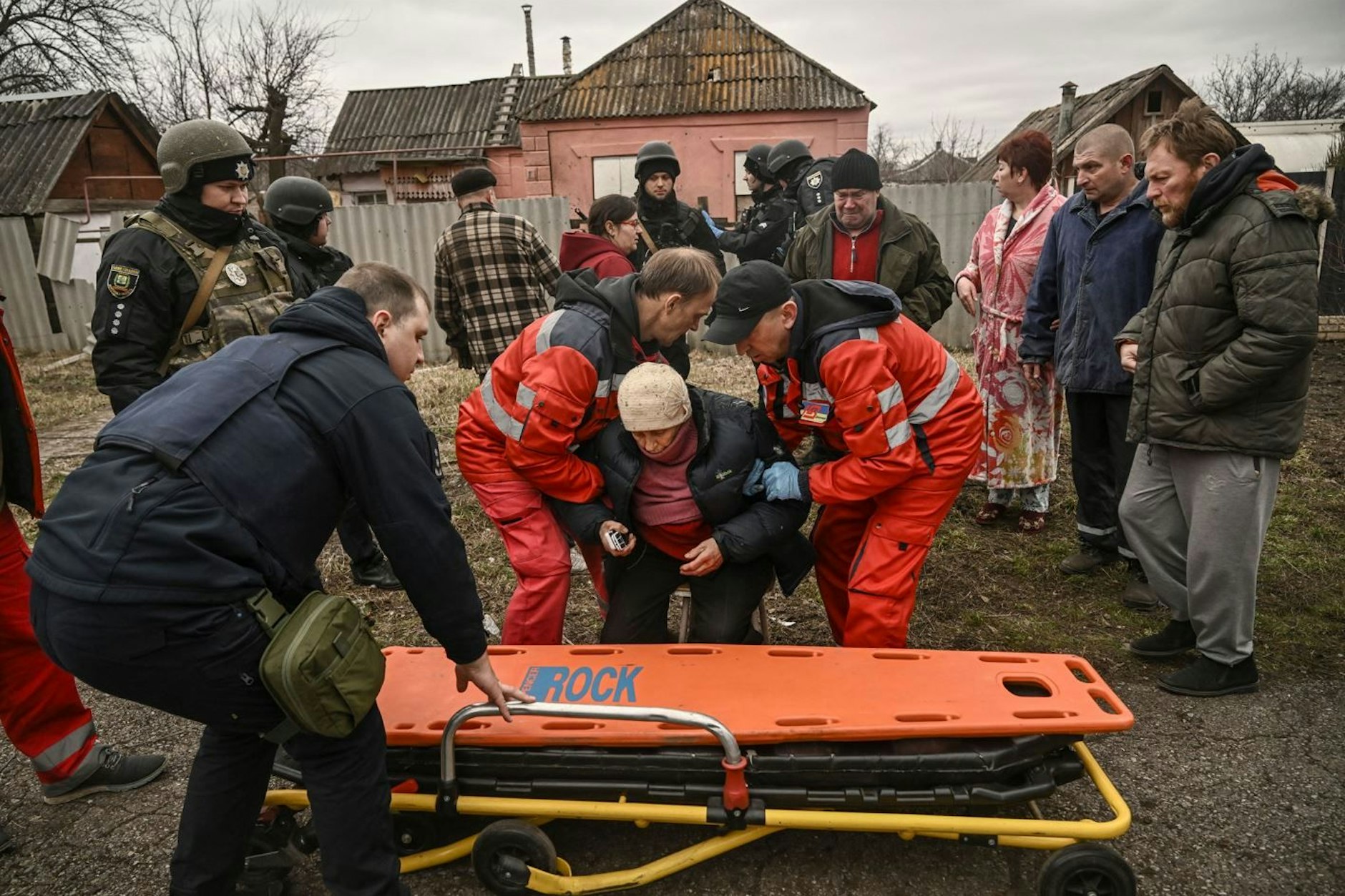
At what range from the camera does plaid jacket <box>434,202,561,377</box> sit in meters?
5.24

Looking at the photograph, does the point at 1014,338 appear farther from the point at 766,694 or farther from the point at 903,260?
the point at 766,694

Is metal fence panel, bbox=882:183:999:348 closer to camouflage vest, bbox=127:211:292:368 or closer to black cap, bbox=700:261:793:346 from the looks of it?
black cap, bbox=700:261:793:346

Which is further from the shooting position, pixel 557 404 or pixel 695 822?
pixel 557 404

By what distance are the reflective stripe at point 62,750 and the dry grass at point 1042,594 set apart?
49.8 inches

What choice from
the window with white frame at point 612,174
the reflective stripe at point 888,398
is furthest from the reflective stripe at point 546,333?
the window with white frame at point 612,174

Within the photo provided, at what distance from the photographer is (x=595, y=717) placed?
2.22m

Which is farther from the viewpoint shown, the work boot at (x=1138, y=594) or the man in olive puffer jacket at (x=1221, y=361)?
the work boot at (x=1138, y=594)

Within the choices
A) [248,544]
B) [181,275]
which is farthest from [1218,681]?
[181,275]

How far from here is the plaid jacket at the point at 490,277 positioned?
5242 millimetres

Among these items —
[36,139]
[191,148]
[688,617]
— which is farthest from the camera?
[36,139]

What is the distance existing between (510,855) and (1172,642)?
2656 mm

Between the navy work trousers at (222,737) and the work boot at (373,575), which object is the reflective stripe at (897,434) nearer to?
the navy work trousers at (222,737)

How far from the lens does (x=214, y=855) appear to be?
2.06m

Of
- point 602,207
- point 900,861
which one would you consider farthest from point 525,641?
point 602,207
